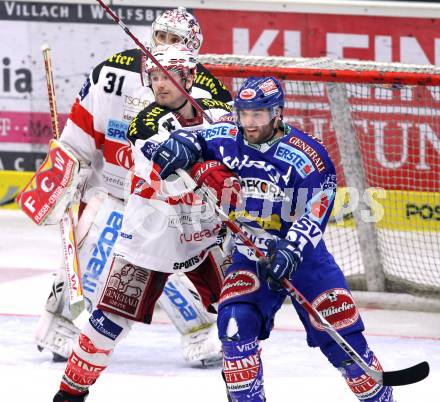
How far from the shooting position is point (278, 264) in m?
4.66

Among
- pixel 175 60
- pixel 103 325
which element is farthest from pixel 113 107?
pixel 103 325

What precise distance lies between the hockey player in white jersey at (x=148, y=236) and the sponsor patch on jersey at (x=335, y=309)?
2.32 ft

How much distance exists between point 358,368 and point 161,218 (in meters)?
0.99

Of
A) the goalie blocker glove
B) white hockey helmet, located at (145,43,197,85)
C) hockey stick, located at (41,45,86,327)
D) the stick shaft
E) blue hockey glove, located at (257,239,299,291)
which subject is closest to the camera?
blue hockey glove, located at (257,239,299,291)

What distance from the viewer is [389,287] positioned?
7.50 meters

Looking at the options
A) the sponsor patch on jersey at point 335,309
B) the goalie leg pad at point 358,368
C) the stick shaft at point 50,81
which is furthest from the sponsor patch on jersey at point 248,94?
the stick shaft at point 50,81

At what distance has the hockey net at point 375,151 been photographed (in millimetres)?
7250

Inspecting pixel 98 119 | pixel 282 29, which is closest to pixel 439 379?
pixel 98 119

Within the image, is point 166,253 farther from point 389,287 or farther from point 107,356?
point 389,287

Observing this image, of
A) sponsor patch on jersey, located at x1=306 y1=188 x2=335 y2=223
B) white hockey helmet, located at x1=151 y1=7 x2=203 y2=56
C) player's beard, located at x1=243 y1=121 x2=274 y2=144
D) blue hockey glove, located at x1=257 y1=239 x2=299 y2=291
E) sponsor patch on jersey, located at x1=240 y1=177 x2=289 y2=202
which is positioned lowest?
blue hockey glove, located at x1=257 y1=239 x2=299 y2=291

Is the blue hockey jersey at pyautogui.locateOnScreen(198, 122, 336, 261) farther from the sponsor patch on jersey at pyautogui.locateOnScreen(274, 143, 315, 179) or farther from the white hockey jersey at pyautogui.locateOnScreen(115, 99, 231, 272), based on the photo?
the white hockey jersey at pyautogui.locateOnScreen(115, 99, 231, 272)

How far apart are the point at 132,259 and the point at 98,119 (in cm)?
84

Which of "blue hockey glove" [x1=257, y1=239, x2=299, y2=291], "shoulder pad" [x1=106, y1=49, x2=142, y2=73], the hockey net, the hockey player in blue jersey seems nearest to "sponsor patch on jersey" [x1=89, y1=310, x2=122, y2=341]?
the hockey player in blue jersey

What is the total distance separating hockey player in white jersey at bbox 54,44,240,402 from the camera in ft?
17.3
